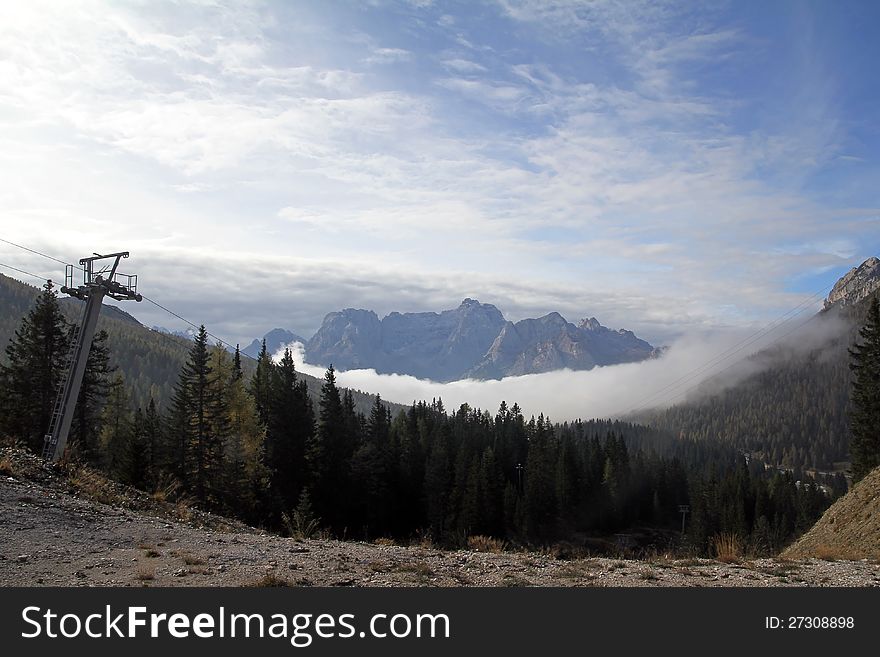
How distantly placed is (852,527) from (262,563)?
20945mm

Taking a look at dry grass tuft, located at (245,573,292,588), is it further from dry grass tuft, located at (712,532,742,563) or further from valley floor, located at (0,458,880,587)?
dry grass tuft, located at (712,532,742,563)

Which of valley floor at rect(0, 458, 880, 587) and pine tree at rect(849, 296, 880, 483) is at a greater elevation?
pine tree at rect(849, 296, 880, 483)

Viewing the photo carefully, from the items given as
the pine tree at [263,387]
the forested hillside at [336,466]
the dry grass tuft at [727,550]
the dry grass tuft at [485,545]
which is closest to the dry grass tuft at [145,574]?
the dry grass tuft at [485,545]

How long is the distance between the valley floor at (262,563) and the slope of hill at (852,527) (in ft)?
22.8

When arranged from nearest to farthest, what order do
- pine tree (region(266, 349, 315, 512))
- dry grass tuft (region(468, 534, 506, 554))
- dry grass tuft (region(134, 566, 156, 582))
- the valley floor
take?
dry grass tuft (region(134, 566, 156, 582))
the valley floor
dry grass tuft (region(468, 534, 506, 554))
pine tree (region(266, 349, 315, 512))

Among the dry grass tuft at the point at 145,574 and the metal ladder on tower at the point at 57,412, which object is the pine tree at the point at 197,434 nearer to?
the metal ladder on tower at the point at 57,412

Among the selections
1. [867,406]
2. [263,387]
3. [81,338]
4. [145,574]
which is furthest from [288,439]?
[867,406]

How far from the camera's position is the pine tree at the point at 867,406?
46.4 meters

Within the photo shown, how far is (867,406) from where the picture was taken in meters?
47.5

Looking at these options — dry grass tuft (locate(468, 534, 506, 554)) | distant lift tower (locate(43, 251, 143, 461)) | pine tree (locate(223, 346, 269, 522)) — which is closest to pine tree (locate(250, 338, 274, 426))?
pine tree (locate(223, 346, 269, 522))

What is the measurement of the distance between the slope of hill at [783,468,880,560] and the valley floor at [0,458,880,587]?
6944 mm

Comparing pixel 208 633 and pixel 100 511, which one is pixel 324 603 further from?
pixel 100 511

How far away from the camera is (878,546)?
58.9 ft

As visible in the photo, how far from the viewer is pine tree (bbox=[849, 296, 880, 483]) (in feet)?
152
